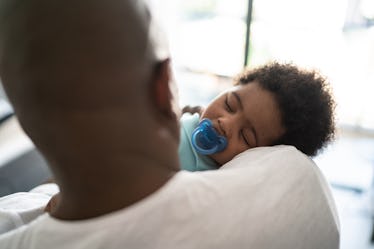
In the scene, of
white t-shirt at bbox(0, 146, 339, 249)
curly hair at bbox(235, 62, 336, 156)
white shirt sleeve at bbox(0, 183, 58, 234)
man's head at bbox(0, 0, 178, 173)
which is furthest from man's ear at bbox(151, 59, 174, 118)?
curly hair at bbox(235, 62, 336, 156)

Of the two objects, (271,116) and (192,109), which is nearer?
(271,116)

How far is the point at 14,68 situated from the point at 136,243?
0.25 meters

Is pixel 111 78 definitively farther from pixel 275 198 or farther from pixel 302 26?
pixel 302 26

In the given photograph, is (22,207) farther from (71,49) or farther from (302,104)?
(302,104)

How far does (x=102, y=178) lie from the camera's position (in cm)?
48

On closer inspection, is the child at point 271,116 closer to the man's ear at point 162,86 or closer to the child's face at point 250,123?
Result: the child's face at point 250,123

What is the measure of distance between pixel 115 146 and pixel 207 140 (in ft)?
1.58

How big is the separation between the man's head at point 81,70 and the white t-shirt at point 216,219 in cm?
9

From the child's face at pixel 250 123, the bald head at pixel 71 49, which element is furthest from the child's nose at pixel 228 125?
the bald head at pixel 71 49

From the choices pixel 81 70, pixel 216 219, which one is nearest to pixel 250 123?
pixel 216 219

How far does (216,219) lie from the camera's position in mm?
529

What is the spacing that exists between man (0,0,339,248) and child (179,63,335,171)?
340mm

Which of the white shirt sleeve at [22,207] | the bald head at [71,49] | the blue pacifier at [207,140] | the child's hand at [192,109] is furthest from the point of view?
the child's hand at [192,109]

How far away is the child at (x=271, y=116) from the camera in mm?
943
